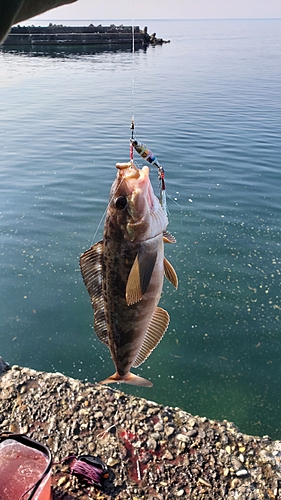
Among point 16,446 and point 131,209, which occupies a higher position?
point 131,209

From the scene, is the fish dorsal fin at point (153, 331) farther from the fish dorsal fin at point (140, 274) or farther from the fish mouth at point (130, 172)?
the fish mouth at point (130, 172)

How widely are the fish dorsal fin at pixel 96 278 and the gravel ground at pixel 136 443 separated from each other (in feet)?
5.56

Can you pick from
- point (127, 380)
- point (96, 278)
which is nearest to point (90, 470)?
point (127, 380)

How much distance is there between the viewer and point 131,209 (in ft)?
9.48

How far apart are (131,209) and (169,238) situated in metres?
0.54

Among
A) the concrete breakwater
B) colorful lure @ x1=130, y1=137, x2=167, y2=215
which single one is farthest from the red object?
the concrete breakwater

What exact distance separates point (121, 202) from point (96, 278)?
69cm

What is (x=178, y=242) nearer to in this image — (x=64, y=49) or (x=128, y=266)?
(x=128, y=266)

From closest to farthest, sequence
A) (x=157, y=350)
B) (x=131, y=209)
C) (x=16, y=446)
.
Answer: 1. (x=131, y=209)
2. (x=16, y=446)
3. (x=157, y=350)

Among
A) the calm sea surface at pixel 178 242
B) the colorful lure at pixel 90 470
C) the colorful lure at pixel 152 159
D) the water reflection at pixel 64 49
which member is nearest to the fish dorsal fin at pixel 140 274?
the colorful lure at pixel 152 159

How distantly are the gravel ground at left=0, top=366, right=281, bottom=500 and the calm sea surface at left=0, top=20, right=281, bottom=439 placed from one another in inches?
54.4

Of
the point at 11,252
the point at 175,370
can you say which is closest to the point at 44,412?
the point at 175,370

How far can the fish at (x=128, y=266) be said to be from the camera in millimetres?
2908

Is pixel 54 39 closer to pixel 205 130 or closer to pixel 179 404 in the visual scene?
pixel 205 130
